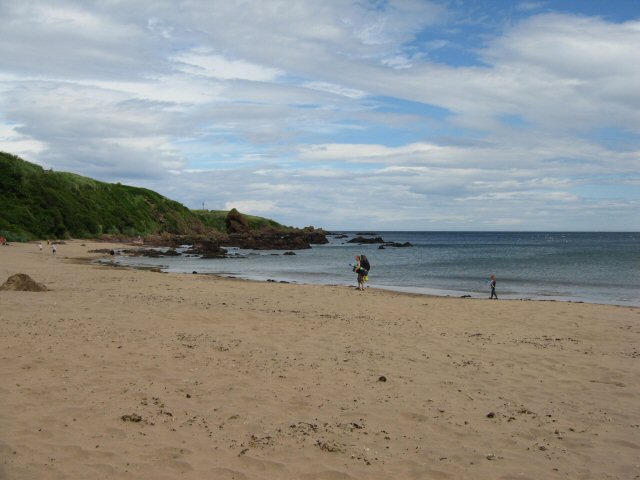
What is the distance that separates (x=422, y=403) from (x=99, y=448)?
4278 mm

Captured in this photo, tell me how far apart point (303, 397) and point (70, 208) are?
237 feet

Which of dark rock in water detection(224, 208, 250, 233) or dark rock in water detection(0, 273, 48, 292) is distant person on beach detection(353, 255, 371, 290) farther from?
dark rock in water detection(224, 208, 250, 233)

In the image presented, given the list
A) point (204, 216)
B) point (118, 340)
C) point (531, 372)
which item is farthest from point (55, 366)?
point (204, 216)

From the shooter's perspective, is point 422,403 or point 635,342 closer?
point 422,403

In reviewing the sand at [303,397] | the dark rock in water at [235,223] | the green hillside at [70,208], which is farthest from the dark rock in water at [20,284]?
the dark rock in water at [235,223]

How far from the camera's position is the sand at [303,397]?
564cm

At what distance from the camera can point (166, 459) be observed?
18.1 feet

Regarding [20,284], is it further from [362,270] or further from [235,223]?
[235,223]

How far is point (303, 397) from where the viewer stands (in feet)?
25.2

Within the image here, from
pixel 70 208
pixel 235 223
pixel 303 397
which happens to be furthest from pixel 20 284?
pixel 235 223

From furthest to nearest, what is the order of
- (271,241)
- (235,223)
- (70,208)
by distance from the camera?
1. (235,223)
2. (271,241)
3. (70,208)

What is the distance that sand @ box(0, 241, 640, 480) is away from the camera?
18.5 ft

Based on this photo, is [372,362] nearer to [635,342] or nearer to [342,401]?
[342,401]

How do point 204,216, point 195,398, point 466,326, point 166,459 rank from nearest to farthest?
point 166,459 < point 195,398 < point 466,326 < point 204,216
